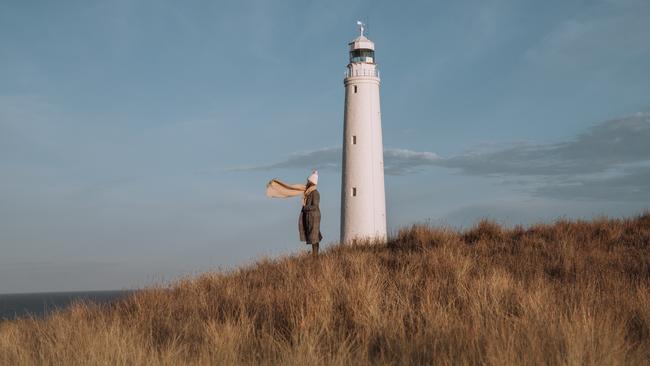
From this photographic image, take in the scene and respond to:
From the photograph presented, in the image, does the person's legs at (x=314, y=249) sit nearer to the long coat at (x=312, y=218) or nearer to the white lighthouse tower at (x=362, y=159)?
the long coat at (x=312, y=218)

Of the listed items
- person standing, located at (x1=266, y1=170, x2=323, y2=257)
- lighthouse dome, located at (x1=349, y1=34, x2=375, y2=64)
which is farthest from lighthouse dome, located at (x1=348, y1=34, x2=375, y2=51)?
person standing, located at (x1=266, y1=170, x2=323, y2=257)

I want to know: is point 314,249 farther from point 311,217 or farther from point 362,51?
point 362,51

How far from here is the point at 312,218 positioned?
16516 millimetres

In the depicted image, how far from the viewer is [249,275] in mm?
13914

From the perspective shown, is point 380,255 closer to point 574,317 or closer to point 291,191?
point 291,191

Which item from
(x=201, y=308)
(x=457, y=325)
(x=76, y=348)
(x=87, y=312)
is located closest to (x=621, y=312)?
(x=457, y=325)

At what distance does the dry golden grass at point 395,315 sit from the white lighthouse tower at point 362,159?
1195 cm

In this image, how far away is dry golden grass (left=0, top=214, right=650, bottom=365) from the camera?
6.30 meters

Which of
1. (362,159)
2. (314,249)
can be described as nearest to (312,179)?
(314,249)

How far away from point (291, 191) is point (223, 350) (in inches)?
406

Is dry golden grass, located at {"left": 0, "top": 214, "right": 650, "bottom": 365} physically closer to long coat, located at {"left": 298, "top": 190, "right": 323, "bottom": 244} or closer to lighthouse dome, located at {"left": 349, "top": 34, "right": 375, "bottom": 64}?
long coat, located at {"left": 298, "top": 190, "right": 323, "bottom": 244}

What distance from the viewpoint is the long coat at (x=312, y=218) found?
54.1ft

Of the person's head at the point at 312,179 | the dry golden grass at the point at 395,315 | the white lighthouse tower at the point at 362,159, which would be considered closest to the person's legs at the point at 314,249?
the dry golden grass at the point at 395,315

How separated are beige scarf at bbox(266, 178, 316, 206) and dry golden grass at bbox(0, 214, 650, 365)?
80.9 inches
